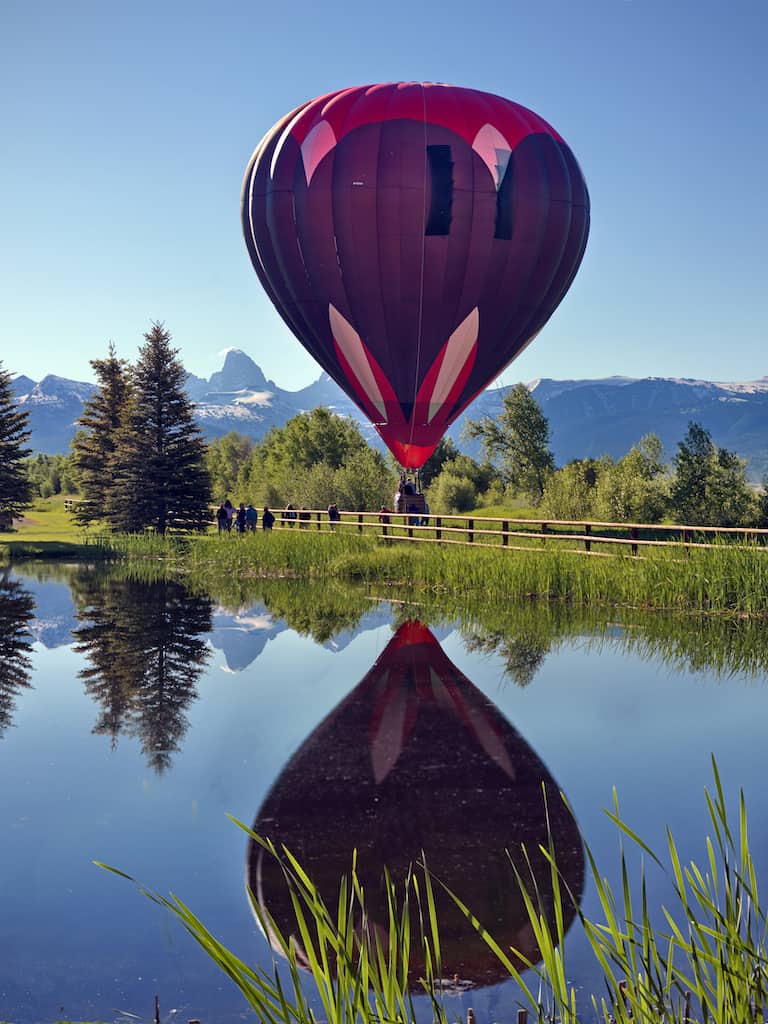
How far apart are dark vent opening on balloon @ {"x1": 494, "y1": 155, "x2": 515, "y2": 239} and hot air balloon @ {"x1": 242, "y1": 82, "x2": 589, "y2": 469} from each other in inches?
1.3

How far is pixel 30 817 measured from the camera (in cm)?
856

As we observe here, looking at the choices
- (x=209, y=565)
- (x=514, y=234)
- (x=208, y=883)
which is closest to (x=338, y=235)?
(x=514, y=234)

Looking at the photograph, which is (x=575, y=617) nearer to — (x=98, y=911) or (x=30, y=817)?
(x=30, y=817)

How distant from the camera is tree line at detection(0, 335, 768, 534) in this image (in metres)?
43.9

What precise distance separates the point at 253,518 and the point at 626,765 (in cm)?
3223

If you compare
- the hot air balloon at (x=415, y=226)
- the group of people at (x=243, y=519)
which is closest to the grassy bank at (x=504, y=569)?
the group of people at (x=243, y=519)

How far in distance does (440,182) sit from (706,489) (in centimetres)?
4030

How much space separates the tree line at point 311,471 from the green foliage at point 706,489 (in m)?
0.08

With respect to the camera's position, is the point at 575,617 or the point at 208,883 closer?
the point at 208,883

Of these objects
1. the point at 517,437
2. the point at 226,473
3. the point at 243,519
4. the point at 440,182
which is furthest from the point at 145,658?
the point at 226,473

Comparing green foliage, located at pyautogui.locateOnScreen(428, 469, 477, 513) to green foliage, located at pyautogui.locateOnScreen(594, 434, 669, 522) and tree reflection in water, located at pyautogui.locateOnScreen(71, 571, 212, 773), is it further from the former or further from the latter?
tree reflection in water, located at pyautogui.locateOnScreen(71, 571, 212, 773)

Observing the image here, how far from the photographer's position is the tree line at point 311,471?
144 ft

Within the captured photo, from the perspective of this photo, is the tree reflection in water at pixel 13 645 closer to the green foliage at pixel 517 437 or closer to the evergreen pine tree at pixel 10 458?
the evergreen pine tree at pixel 10 458

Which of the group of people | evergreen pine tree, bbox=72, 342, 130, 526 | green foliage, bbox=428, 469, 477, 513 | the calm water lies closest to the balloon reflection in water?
the calm water
